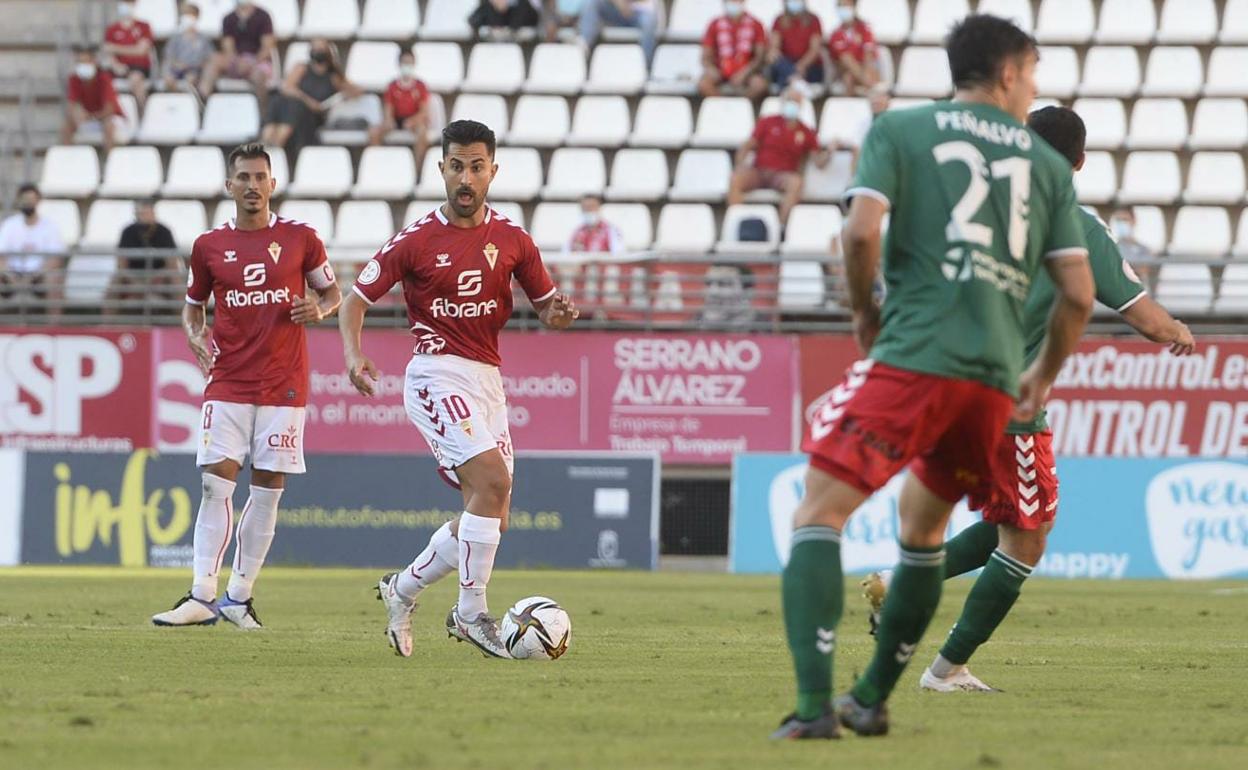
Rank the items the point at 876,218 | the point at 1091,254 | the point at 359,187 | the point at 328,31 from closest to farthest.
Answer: the point at 876,218, the point at 1091,254, the point at 359,187, the point at 328,31

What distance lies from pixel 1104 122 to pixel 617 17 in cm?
605

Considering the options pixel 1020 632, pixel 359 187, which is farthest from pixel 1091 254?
pixel 359 187

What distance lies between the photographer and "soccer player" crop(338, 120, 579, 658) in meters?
9.66

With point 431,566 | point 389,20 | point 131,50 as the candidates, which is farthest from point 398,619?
point 389,20

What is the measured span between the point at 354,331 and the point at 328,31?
17.6 metres

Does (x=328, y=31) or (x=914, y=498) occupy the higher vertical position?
(x=328, y=31)

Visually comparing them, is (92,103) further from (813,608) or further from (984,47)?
(813,608)

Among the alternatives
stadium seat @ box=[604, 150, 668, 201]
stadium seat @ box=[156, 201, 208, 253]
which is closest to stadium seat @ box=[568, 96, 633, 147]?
stadium seat @ box=[604, 150, 668, 201]

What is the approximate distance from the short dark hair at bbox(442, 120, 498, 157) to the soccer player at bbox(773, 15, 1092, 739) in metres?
3.72

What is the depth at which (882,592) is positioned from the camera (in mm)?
9617

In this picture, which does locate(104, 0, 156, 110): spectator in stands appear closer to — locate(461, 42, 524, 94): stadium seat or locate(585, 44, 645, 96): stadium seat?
locate(461, 42, 524, 94): stadium seat

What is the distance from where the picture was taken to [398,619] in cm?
957

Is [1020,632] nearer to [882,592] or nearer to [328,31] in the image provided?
[882,592]

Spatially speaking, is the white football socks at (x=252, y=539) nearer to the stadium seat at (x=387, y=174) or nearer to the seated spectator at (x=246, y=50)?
the stadium seat at (x=387, y=174)
